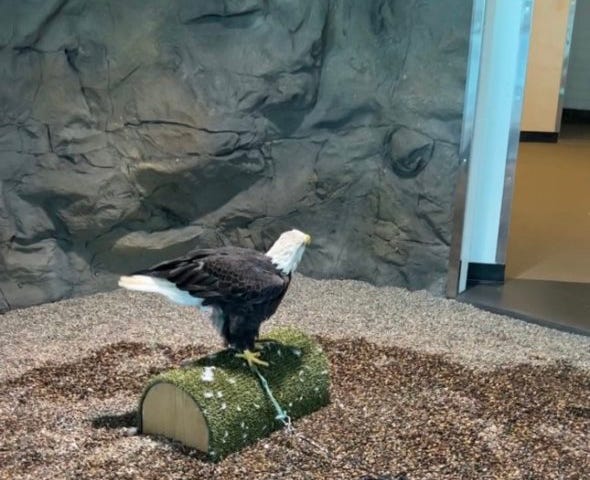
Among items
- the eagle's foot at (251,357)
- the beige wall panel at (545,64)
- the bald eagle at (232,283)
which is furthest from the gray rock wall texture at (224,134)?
the beige wall panel at (545,64)

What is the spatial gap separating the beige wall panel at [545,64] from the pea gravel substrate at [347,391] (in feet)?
19.4

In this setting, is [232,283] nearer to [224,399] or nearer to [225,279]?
[225,279]

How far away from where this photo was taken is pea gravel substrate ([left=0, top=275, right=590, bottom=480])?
2.15 m

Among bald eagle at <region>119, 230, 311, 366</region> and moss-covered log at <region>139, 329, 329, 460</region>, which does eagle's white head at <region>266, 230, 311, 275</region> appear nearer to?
bald eagle at <region>119, 230, 311, 366</region>

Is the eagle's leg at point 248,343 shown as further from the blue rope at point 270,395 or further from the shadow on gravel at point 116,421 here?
the shadow on gravel at point 116,421

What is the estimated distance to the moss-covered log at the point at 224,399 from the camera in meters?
2.14

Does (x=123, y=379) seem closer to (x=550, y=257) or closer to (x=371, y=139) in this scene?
(x=371, y=139)

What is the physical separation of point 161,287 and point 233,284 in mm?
213

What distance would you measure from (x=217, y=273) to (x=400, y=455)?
29.2 inches

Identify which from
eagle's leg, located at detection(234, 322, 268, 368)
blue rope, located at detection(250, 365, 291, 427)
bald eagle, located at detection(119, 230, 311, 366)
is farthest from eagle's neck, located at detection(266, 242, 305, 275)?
blue rope, located at detection(250, 365, 291, 427)

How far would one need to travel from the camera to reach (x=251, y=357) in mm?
2287

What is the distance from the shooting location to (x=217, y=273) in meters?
2.23

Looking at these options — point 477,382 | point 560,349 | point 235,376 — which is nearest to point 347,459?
point 235,376

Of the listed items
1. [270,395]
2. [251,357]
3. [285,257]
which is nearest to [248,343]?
[251,357]
